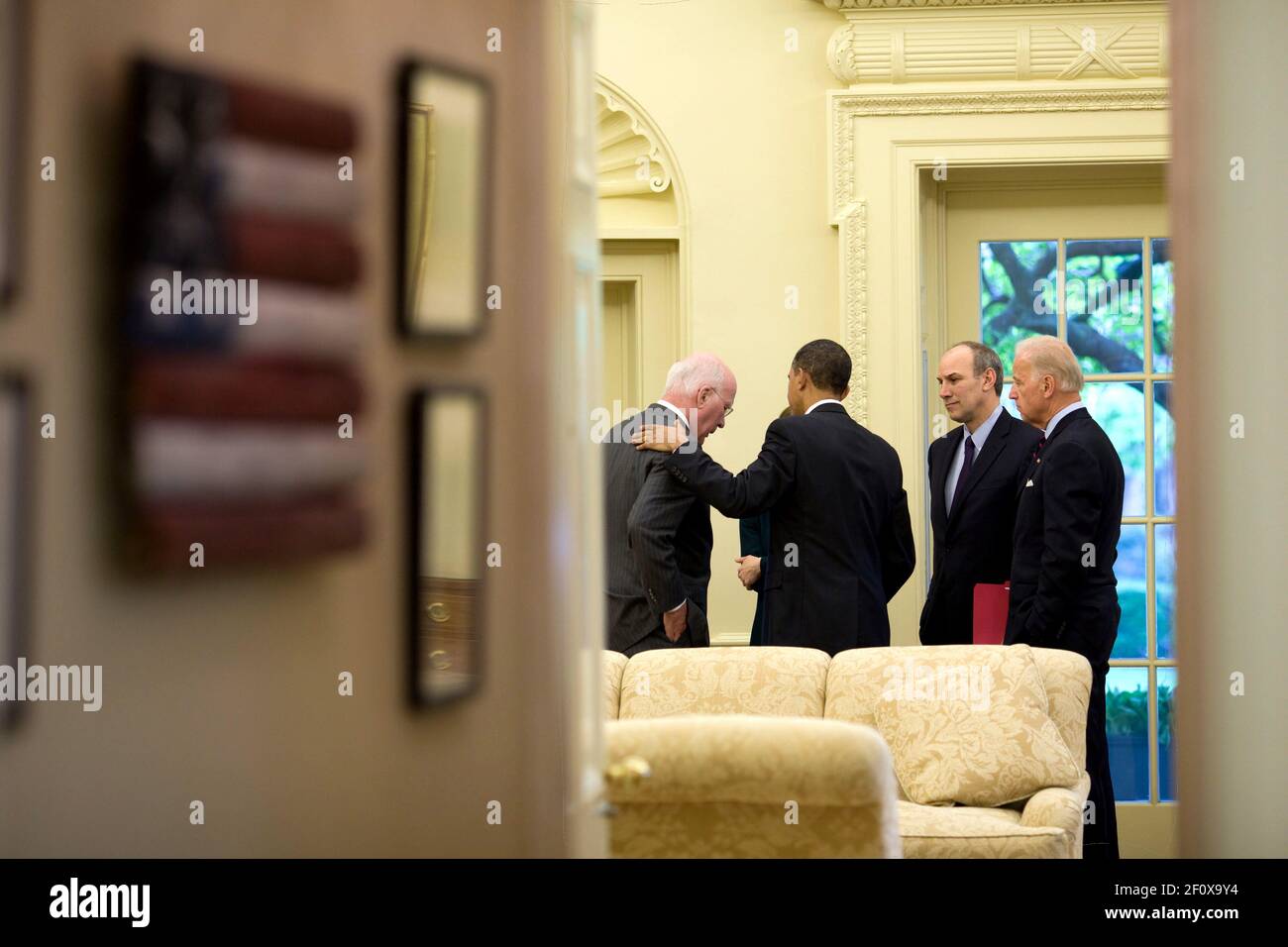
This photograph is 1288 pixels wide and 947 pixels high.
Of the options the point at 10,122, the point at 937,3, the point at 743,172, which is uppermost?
the point at 937,3

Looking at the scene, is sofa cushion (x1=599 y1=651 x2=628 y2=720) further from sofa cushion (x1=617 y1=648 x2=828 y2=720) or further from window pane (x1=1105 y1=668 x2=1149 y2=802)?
window pane (x1=1105 y1=668 x2=1149 y2=802)

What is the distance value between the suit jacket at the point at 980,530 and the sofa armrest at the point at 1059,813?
2.78ft

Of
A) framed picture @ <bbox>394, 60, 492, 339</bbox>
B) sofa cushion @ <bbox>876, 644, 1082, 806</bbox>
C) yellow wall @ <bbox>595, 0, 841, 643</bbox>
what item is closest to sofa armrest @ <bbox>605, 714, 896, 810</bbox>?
framed picture @ <bbox>394, 60, 492, 339</bbox>

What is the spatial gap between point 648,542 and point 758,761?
1595mm

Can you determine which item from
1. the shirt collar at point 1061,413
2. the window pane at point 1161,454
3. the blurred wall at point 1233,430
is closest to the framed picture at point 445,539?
the blurred wall at point 1233,430

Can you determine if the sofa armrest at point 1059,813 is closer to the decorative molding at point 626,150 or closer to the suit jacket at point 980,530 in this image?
the suit jacket at point 980,530

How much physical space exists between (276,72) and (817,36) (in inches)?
126

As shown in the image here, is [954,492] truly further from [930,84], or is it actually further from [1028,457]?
[930,84]

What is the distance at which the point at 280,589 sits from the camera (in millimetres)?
1643

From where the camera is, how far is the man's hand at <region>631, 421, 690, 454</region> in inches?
141

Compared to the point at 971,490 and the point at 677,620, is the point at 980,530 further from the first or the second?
the point at 677,620

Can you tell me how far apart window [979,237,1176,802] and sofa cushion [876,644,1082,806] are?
1561mm

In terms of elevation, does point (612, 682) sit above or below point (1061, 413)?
below

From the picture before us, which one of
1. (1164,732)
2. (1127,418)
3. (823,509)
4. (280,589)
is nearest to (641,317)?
(823,509)
